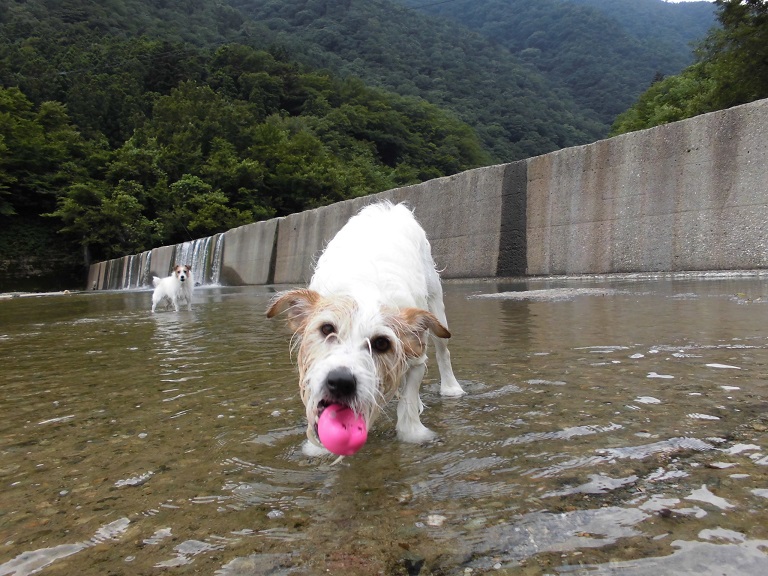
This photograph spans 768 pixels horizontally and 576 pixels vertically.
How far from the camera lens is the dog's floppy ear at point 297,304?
257cm

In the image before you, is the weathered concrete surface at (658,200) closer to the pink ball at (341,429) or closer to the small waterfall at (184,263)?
the pink ball at (341,429)

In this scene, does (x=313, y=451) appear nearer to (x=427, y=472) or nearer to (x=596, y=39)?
(x=427, y=472)

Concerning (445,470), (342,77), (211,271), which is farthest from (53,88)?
(445,470)

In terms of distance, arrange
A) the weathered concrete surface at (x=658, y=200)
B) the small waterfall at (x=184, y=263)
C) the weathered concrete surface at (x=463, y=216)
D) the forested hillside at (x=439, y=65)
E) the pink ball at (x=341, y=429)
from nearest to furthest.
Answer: the pink ball at (x=341, y=429), the weathered concrete surface at (x=658, y=200), the weathered concrete surface at (x=463, y=216), the small waterfall at (x=184, y=263), the forested hillside at (x=439, y=65)

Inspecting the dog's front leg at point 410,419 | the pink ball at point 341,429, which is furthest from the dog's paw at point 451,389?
the pink ball at point 341,429

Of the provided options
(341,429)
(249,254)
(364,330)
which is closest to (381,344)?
(364,330)

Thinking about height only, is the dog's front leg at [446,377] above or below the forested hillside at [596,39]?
below

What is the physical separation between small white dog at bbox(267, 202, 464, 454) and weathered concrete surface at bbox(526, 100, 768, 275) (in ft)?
22.5

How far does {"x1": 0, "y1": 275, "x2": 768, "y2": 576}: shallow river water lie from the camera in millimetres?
1490

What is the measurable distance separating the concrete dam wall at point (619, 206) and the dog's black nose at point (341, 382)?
7.79m

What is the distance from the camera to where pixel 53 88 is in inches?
2576

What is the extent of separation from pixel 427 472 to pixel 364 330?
24.0 inches

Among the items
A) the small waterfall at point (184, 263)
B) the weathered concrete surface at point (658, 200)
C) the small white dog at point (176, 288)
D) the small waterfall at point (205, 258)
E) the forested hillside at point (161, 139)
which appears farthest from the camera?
the forested hillside at point (161, 139)

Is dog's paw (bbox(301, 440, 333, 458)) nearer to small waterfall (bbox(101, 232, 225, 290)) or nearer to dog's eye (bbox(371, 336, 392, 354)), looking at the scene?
dog's eye (bbox(371, 336, 392, 354))
